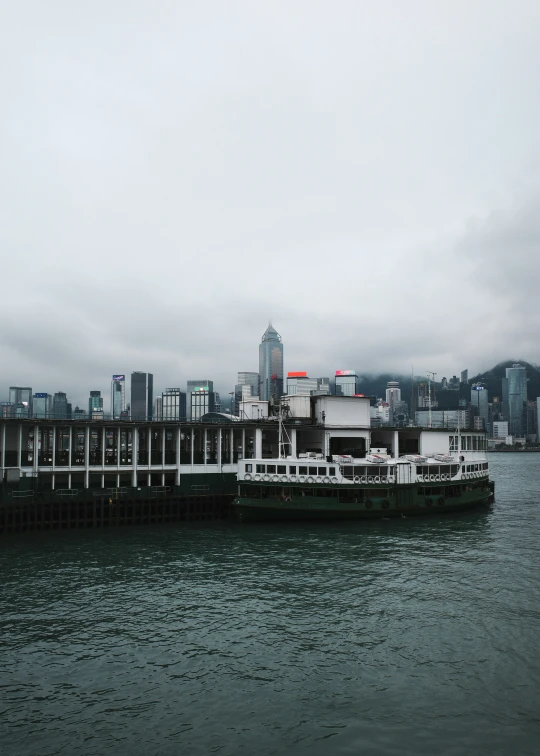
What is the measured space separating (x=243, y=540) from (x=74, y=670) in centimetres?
2888

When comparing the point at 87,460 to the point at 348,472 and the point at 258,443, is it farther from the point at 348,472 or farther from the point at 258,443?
the point at 348,472

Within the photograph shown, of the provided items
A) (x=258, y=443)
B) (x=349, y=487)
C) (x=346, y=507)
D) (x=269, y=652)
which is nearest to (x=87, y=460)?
(x=258, y=443)

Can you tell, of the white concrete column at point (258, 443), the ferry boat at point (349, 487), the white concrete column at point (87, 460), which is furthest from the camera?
the white concrete column at point (258, 443)

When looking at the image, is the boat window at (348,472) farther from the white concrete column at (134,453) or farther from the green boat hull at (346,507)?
the white concrete column at (134,453)

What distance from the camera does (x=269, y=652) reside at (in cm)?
2594

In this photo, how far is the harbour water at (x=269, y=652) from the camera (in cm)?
1930

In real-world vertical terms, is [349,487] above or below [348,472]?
below

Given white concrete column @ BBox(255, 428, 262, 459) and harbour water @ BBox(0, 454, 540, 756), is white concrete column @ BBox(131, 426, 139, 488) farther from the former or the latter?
harbour water @ BBox(0, 454, 540, 756)

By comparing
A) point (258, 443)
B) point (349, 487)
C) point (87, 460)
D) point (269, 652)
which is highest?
point (258, 443)

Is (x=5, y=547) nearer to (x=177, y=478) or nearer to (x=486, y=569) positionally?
(x=177, y=478)

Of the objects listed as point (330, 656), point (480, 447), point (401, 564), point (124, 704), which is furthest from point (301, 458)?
point (124, 704)

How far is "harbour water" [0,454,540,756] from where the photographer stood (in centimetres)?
1930

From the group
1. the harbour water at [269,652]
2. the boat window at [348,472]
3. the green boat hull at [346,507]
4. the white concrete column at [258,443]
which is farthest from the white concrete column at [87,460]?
the boat window at [348,472]

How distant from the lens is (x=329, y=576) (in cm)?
3844
